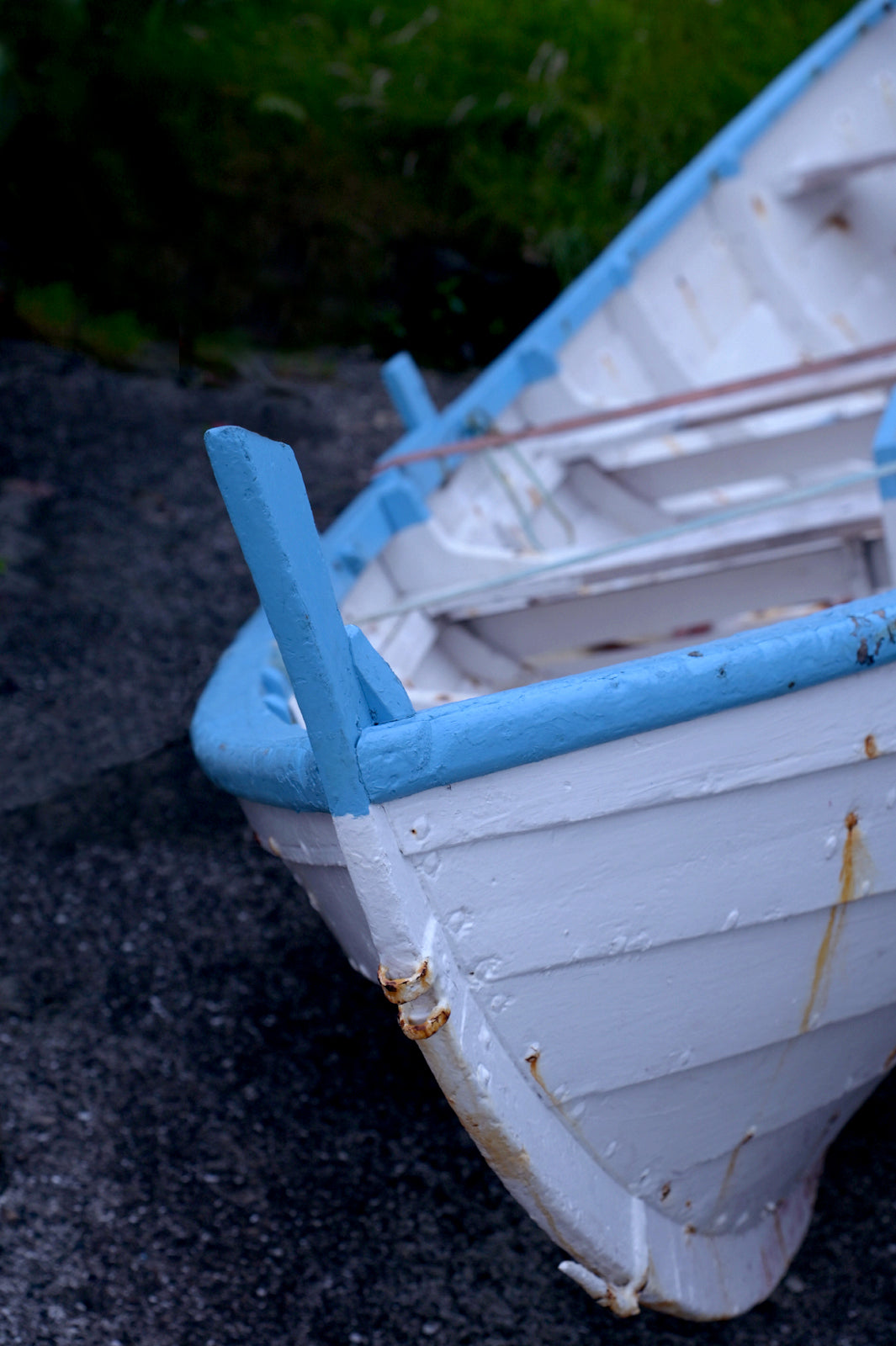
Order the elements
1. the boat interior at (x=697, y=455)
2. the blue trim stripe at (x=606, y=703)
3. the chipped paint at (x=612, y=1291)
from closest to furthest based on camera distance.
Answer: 1. the blue trim stripe at (x=606, y=703)
2. the chipped paint at (x=612, y=1291)
3. the boat interior at (x=697, y=455)

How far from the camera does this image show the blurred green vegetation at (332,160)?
6449 millimetres

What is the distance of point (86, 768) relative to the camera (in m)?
3.64

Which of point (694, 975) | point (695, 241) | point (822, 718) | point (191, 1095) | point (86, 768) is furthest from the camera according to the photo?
point (695, 241)

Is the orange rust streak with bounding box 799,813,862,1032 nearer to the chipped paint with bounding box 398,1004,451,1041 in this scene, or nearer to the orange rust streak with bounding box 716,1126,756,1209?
the orange rust streak with bounding box 716,1126,756,1209

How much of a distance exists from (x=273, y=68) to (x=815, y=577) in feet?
19.3

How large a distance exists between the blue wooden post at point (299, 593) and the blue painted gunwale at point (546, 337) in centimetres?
121

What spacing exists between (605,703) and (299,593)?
397 millimetres

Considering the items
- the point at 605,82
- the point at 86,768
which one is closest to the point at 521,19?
the point at 605,82

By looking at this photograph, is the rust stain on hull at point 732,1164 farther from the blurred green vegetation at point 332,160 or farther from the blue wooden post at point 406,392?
the blurred green vegetation at point 332,160

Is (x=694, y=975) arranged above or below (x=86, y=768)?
above

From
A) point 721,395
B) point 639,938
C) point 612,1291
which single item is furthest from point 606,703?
point 721,395

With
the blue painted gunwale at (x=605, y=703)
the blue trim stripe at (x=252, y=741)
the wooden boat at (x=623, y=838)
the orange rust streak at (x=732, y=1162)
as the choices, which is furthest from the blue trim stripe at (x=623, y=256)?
the orange rust streak at (x=732, y=1162)

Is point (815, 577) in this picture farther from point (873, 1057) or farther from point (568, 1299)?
point (568, 1299)

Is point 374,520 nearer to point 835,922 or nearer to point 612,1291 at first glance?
point 835,922
